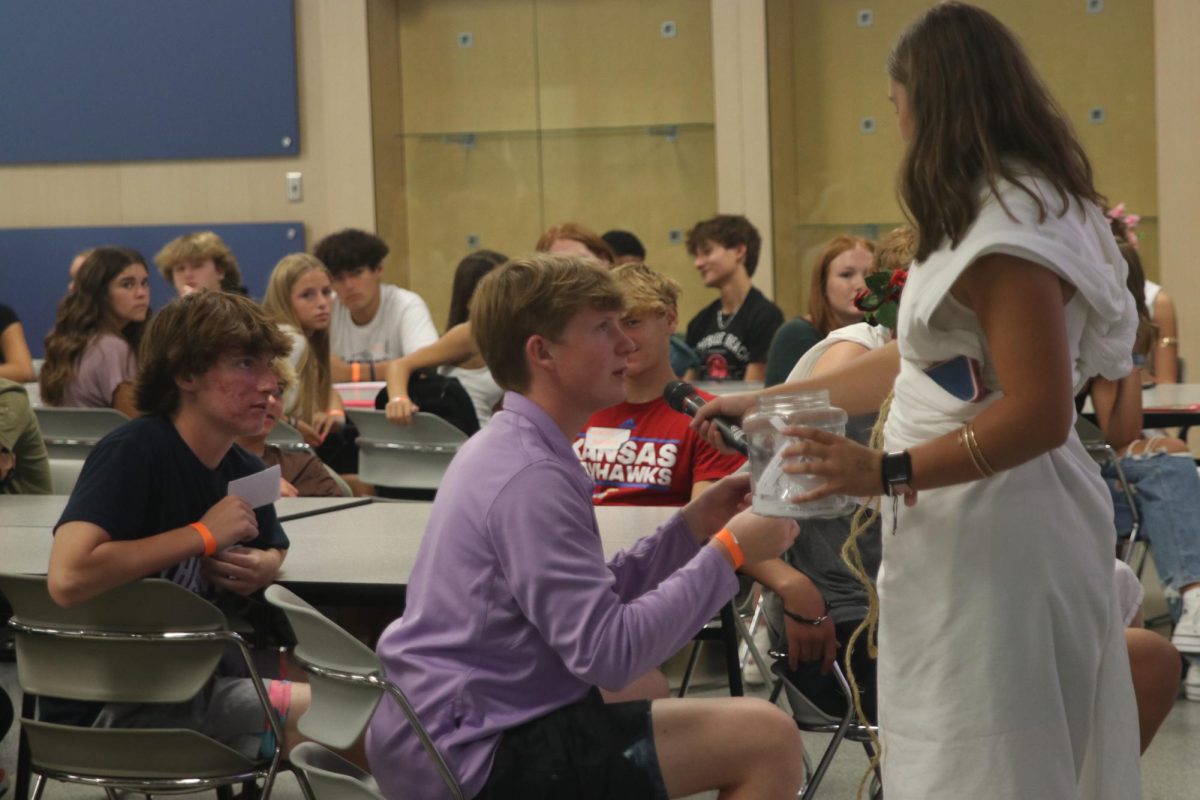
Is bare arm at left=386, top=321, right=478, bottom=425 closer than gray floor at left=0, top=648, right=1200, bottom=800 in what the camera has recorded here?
No

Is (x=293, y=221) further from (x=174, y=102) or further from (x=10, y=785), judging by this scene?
(x=10, y=785)

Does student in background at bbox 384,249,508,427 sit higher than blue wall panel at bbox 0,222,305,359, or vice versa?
blue wall panel at bbox 0,222,305,359

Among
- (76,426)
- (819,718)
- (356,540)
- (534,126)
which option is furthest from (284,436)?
(534,126)

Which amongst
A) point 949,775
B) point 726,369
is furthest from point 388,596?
point 726,369

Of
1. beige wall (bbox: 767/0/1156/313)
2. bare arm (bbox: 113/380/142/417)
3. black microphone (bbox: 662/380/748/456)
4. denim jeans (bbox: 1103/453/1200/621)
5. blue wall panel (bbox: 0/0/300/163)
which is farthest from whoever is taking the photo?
blue wall panel (bbox: 0/0/300/163)

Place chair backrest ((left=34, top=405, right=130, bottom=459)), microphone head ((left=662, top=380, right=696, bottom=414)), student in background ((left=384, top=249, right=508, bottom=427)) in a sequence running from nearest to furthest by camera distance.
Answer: microphone head ((left=662, top=380, right=696, bottom=414))
chair backrest ((left=34, top=405, right=130, bottom=459))
student in background ((left=384, top=249, right=508, bottom=427))

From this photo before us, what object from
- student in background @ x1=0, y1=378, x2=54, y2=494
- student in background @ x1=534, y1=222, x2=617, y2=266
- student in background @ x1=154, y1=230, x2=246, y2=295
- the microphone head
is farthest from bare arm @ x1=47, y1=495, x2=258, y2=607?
student in background @ x1=154, y1=230, x2=246, y2=295

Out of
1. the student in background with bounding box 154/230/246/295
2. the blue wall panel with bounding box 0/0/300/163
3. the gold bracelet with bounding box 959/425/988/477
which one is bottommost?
the gold bracelet with bounding box 959/425/988/477

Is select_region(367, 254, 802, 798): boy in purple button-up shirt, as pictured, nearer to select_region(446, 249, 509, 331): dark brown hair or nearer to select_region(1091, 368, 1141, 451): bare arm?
select_region(1091, 368, 1141, 451): bare arm

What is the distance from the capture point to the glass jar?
188 centimetres

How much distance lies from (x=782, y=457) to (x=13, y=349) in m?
6.06

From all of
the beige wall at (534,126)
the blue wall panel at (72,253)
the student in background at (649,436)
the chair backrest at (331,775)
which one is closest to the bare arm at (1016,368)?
the chair backrest at (331,775)

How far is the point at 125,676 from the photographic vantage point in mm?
2506

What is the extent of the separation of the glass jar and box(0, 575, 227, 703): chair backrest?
988 mm
